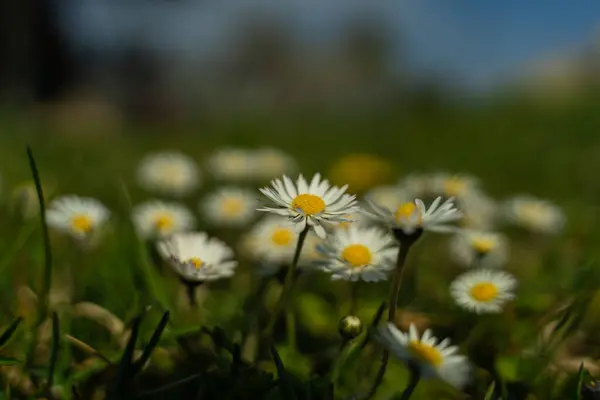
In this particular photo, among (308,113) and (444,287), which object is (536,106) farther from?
(444,287)

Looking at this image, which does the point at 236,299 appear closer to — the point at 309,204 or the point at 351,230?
the point at 351,230

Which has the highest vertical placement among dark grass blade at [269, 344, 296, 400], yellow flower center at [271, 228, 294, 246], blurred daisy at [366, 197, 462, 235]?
blurred daisy at [366, 197, 462, 235]

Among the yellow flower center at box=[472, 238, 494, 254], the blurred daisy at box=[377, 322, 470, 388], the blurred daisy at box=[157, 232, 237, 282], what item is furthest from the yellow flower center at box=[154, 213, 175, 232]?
the blurred daisy at box=[377, 322, 470, 388]

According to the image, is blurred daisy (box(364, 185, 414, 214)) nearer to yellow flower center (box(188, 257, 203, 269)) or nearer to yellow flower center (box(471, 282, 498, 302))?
yellow flower center (box(471, 282, 498, 302))

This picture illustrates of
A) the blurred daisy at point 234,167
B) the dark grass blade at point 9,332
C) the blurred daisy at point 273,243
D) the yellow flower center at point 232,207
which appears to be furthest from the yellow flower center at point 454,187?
the dark grass blade at point 9,332

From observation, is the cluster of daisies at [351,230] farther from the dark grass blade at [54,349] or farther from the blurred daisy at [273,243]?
the dark grass blade at [54,349]

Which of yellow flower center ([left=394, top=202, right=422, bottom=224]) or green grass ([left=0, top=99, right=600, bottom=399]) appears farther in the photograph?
green grass ([left=0, top=99, right=600, bottom=399])

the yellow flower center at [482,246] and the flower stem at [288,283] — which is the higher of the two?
the flower stem at [288,283]
